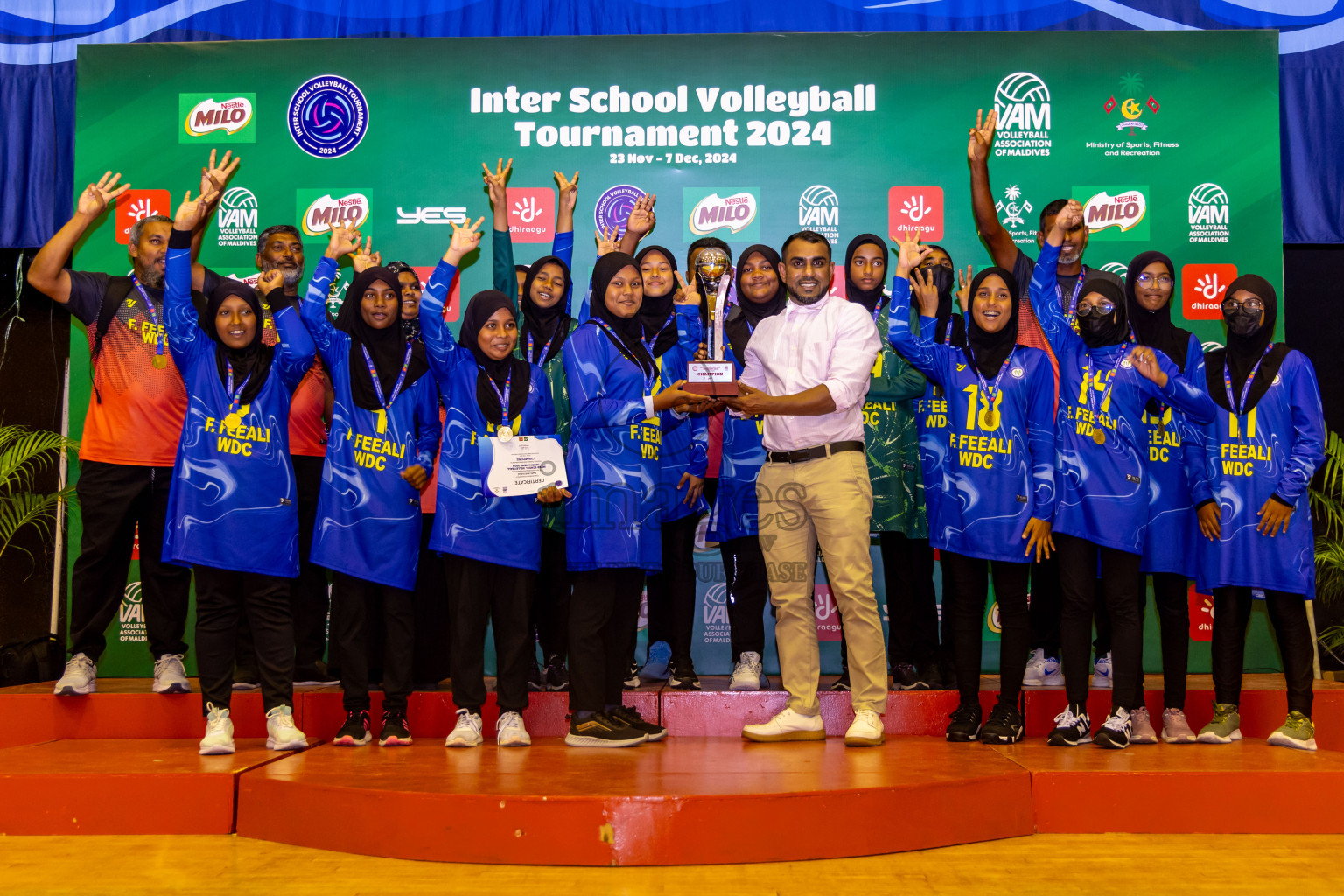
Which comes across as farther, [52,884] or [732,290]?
[732,290]

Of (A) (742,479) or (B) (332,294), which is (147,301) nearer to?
(B) (332,294)

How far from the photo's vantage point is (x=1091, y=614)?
3652 millimetres

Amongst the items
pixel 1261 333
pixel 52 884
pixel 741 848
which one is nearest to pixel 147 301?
pixel 52 884

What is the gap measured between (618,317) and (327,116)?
2541mm

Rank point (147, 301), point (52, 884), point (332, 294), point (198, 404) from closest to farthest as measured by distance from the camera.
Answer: point (52, 884)
point (198, 404)
point (147, 301)
point (332, 294)

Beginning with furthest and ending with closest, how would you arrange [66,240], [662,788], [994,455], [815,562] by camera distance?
1. [66,240]
2. [994,455]
3. [815,562]
4. [662,788]

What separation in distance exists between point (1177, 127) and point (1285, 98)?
0.63 metres

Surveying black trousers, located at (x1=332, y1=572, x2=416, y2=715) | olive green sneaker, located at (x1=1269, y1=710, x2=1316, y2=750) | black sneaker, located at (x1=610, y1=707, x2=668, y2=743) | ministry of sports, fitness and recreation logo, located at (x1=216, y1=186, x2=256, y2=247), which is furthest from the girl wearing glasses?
ministry of sports, fitness and recreation logo, located at (x1=216, y1=186, x2=256, y2=247)

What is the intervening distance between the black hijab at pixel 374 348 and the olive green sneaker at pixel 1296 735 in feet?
10.9

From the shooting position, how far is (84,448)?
3.99m

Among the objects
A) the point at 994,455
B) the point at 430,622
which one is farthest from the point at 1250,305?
the point at 430,622

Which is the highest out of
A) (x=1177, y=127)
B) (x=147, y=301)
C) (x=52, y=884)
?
(x=1177, y=127)

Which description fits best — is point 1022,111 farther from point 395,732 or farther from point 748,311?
point 395,732

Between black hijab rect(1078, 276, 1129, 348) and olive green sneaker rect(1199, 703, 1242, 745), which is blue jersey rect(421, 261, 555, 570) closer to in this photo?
black hijab rect(1078, 276, 1129, 348)
